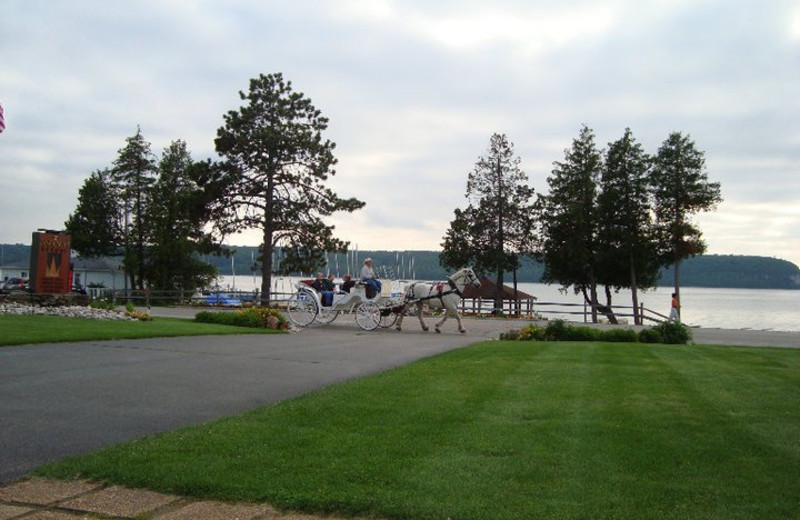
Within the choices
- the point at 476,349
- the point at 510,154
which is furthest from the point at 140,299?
the point at 476,349

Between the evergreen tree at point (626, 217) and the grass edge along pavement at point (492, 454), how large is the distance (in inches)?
1756

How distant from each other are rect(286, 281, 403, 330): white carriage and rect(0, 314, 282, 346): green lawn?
382 centimetres

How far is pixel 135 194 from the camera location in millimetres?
57969

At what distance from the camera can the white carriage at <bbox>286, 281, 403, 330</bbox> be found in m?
23.2

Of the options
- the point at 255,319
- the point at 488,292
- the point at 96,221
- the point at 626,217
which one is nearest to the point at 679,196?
the point at 626,217

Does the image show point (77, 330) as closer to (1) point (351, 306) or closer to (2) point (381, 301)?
(1) point (351, 306)

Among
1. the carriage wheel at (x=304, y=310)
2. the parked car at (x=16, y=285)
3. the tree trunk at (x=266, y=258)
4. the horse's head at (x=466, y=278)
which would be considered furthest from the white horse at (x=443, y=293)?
the parked car at (x=16, y=285)

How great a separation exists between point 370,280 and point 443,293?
2509 mm

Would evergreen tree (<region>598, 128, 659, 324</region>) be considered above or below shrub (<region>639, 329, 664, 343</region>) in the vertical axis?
above

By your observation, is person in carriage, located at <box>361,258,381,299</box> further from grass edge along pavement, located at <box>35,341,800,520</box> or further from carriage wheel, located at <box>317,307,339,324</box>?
grass edge along pavement, located at <box>35,341,800,520</box>

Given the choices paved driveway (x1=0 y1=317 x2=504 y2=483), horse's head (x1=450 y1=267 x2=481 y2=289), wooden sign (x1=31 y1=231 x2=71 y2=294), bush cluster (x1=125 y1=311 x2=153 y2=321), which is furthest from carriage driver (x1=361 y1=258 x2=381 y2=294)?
wooden sign (x1=31 y1=231 x2=71 y2=294)

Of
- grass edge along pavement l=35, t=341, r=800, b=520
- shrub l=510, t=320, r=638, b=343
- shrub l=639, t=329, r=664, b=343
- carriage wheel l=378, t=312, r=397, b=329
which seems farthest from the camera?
carriage wheel l=378, t=312, r=397, b=329

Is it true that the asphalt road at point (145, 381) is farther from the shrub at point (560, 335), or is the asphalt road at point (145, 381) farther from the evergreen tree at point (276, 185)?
the evergreen tree at point (276, 185)

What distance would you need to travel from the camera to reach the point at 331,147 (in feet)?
143
